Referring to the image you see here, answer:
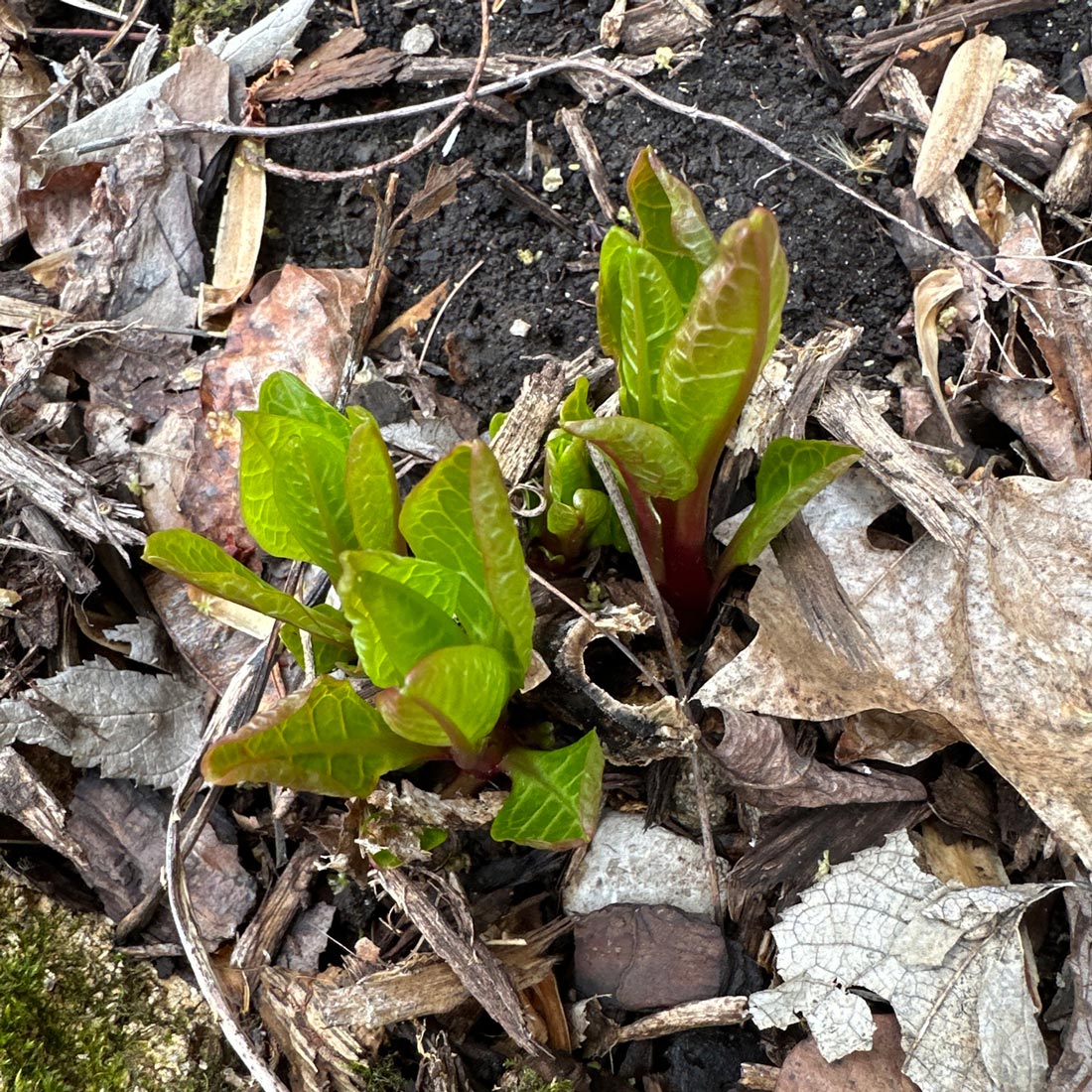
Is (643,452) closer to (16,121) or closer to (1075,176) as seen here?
(1075,176)

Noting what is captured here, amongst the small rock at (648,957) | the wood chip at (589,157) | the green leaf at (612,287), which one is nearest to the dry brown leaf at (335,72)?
the wood chip at (589,157)

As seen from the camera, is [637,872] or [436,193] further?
[436,193]

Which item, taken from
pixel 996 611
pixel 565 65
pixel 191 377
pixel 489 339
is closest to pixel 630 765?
pixel 996 611

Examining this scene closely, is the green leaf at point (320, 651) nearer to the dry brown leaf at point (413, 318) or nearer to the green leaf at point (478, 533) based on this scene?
the green leaf at point (478, 533)

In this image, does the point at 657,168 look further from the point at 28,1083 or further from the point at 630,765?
the point at 28,1083

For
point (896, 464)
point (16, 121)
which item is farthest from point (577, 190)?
point (16, 121)
